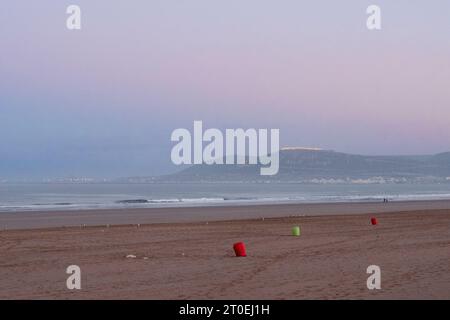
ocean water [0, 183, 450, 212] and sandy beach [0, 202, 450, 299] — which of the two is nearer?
sandy beach [0, 202, 450, 299]

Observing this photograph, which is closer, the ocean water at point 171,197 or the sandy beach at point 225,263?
Result: the sandy beach at point 225,263

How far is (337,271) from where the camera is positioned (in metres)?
13.0

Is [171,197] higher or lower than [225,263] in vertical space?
lower

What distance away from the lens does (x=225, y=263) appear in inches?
563

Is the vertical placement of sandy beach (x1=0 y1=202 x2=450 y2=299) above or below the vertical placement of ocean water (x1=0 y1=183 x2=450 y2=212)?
above

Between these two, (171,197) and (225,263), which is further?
(171,197)

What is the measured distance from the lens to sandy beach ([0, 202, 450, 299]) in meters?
10.9

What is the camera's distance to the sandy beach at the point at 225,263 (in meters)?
10.9

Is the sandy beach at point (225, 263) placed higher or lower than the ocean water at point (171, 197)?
higher
